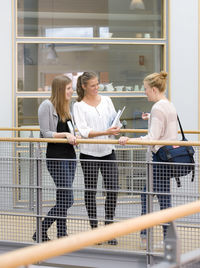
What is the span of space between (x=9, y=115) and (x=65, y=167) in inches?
112

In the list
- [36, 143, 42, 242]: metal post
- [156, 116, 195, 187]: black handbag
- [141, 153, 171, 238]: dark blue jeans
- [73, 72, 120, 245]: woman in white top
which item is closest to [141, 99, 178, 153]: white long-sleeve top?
[156, 116, 195, 187]: black handbag

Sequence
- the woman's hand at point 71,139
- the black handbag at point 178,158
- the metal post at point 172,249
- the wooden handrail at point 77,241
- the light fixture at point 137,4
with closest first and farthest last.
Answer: the wooden handrail at point 77,241 < the metal post at point 172,249 < the black handbag at point 178,158 < the woman's hand at point 71,139 < the light fixture at point 137,4

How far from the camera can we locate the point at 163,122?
16.3 feet

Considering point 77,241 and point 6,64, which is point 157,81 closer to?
point 77,241

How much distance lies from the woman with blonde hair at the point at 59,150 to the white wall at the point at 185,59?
3.15m

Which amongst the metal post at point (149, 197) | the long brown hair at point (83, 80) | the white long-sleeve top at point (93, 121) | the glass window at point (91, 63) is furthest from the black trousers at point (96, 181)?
the glass window at point (91, 63)

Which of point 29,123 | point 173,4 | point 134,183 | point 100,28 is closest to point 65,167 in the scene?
point 134,183

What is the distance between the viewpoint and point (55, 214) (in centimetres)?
530

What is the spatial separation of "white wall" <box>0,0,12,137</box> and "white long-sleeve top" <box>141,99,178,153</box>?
10.9 feet

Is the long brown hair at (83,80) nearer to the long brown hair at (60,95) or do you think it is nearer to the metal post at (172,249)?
the long brown hair at (60,95)

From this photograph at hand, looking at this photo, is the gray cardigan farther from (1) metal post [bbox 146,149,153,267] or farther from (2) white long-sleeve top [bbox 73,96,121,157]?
(1) metal post [bbox 146,149,153,267]

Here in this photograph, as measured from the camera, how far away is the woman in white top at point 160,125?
4.93 meters

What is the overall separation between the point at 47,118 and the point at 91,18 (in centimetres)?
315

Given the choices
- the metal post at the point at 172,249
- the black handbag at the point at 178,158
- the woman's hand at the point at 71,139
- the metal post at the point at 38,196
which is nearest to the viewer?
the metal post at the point at 172,249
